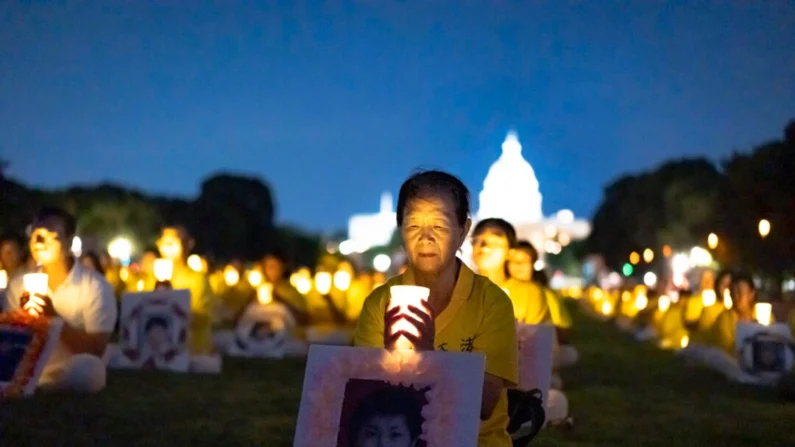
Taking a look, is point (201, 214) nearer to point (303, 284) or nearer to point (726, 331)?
point (303, 284)

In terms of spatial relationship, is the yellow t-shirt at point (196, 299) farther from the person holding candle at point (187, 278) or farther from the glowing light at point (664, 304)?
the glowing light at point (664, 304)

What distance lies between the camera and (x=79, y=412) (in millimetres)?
9797

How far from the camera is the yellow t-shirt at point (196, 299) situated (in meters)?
13.9

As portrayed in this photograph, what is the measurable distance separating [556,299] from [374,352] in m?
6.55

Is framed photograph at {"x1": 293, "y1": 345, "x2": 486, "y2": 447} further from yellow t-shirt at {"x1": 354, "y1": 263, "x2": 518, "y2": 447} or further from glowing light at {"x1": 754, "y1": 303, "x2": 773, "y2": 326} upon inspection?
glowing light at {"x1": 754, "y1": 303, "x2": 773, "y2": 326}

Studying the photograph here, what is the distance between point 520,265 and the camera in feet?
32.0

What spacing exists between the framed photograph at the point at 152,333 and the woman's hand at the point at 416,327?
958 centimetres

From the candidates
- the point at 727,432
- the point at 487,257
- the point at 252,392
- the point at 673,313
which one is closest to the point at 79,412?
the point at 252,392

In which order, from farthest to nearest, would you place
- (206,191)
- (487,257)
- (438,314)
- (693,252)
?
(206,191), (693,252), (487,257), (438,314)

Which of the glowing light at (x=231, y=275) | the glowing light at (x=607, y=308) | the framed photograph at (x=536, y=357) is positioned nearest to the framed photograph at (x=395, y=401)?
the framed photograph at (x=536, y=357)

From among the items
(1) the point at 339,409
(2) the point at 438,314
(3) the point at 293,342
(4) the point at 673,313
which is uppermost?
(4) the point at 673,313

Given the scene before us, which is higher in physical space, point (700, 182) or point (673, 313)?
point (700, 182)

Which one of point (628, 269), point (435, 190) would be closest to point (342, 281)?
point (435, 190)

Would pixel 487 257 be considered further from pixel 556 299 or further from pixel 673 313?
pixel 673 313
